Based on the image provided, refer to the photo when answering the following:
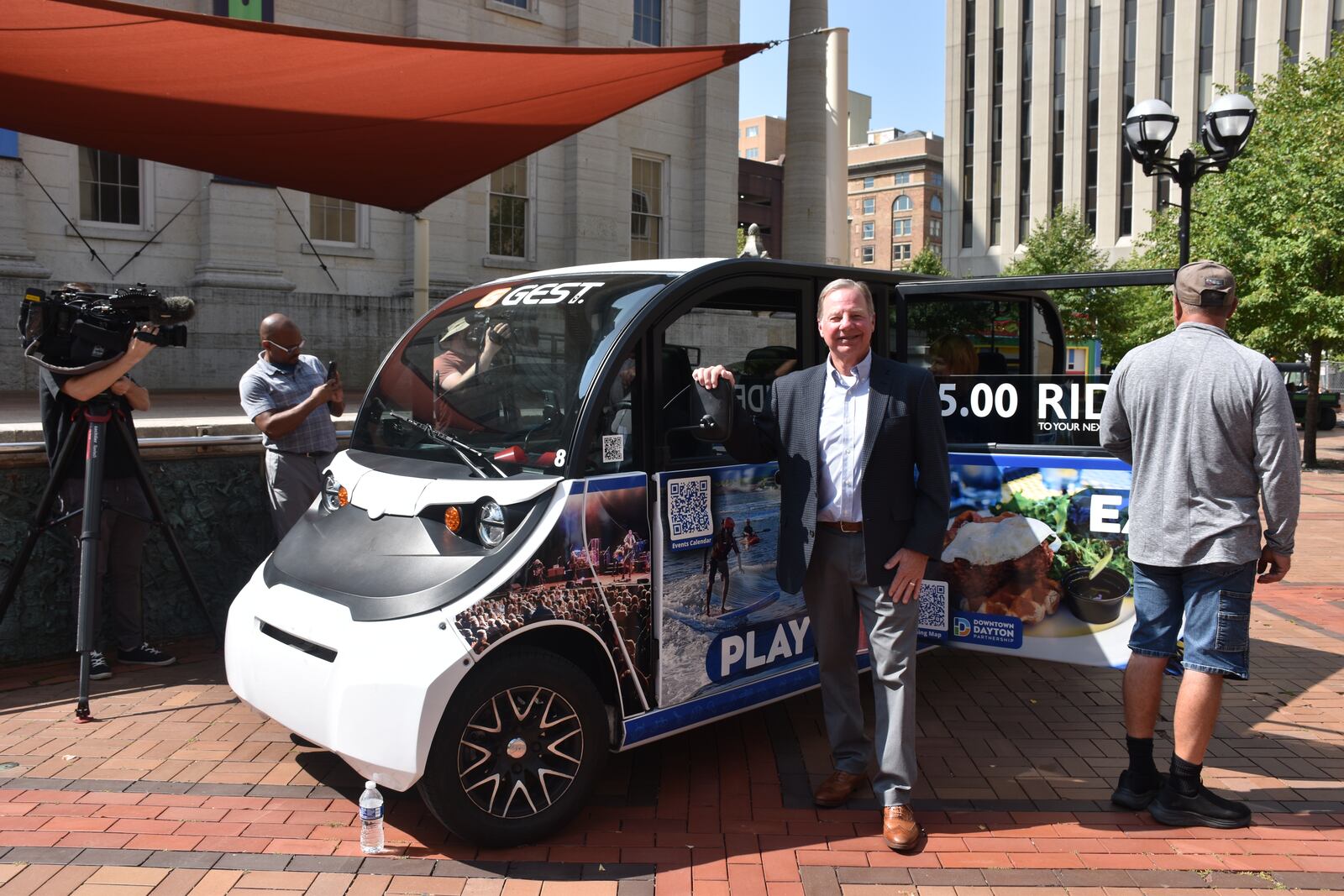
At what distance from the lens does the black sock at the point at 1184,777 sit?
397cm

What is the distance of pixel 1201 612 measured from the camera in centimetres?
386

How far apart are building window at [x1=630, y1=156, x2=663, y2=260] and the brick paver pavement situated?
1927cm

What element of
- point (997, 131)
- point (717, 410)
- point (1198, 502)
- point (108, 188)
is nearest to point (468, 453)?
point (717, 410)

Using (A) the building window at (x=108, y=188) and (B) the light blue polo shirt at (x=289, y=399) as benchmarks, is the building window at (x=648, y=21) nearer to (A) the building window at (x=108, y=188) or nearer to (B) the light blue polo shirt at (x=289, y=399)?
(A) the building window at (x=108, y=188)

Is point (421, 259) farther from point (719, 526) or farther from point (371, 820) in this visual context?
point (371, 820)

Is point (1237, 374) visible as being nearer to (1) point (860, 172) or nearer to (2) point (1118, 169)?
(2) point (1118, 169)

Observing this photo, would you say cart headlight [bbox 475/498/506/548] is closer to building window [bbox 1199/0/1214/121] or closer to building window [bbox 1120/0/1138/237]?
building window [bbox 1120/0/1138/237]

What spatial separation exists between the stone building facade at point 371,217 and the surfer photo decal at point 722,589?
13270 mm

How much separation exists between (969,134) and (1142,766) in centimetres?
6526

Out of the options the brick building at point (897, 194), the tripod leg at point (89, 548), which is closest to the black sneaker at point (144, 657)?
the tripod leg at point (89, 548)

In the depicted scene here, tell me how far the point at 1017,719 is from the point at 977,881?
6.02ft

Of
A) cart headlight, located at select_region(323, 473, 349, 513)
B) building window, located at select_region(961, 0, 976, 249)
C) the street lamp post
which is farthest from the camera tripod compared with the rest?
building window, located at select_region(961, 0, 976, 249)

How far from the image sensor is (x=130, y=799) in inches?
163

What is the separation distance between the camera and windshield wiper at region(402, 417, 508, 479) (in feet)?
12.7
